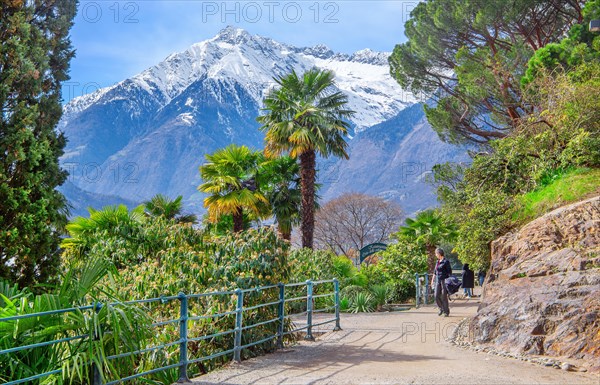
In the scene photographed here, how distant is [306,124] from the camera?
83.5ft

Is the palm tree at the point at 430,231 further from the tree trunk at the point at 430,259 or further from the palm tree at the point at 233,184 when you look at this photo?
the palm tree at the point at 233,184

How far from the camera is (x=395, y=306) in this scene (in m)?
20.8

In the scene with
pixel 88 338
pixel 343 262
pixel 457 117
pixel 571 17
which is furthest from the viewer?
pixel 457 117

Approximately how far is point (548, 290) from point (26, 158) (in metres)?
8.03

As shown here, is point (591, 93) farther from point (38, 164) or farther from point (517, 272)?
point (38, 164)

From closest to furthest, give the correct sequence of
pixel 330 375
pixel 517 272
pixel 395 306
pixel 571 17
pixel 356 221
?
pixel 330 375, pixel 517 272, pixel 395 306, pixel 571 17, pixel 356 221

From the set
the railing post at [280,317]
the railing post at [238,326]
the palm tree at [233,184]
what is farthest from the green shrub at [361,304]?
the railing post at [238,326]

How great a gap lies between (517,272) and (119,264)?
29.8 feet

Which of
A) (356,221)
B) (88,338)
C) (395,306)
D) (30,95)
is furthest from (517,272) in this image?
(356,221)

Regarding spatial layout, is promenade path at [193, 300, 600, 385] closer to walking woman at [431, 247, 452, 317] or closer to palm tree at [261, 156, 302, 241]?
walking woman at [431, 247, 452, 317]

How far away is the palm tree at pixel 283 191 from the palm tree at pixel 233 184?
784mm

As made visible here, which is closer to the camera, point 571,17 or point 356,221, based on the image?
point 571,17

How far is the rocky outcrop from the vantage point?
345 inches

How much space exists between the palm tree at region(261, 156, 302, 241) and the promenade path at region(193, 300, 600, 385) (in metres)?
14.0
